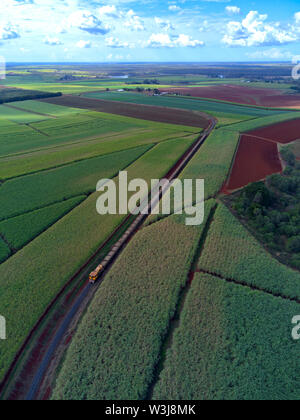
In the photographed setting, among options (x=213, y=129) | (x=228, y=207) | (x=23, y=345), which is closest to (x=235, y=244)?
(x=228, y=207)

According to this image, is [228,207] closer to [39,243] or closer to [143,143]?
[39,243]

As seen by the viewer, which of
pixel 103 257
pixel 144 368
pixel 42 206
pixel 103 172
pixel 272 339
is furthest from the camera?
pixel 103 172

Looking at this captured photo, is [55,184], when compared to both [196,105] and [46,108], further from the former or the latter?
[196,105]

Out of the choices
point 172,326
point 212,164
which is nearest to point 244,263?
point 172,326

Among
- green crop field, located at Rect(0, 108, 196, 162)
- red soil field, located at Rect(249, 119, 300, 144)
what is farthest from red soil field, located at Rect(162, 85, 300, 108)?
green crop field, located at Rect(0, 108, 196, 162)

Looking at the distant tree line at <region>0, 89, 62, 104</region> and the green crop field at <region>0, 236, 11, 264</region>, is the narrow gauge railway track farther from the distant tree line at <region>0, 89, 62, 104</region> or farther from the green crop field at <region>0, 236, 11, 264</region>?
the distant tree line at <region>0, 89, 62, 104</region>

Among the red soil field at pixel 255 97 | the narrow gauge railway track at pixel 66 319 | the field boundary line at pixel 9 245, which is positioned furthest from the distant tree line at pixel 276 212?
the red soil field at pixel 255 97
